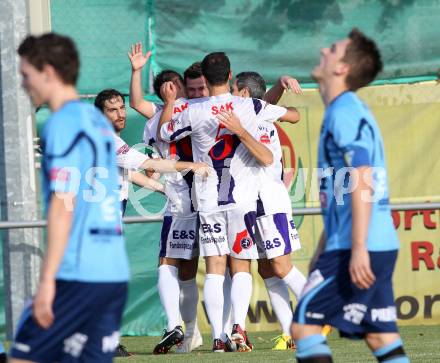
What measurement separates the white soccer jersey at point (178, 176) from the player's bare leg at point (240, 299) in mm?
608

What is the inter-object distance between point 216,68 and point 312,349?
3972 mm

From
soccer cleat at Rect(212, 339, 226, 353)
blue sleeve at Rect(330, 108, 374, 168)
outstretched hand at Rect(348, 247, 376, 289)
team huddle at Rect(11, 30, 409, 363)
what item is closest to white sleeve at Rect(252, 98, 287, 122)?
soccer cleat at Rect(212, 339, 226, 353)

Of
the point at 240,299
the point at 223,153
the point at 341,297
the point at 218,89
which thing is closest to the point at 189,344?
the point at 240,299

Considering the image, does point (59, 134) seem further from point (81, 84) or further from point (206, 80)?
point (81, 84)

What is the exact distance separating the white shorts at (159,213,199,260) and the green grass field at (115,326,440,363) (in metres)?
0.82

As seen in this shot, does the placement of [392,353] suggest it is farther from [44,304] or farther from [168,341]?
[168,341]

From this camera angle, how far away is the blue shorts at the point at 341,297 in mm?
5055

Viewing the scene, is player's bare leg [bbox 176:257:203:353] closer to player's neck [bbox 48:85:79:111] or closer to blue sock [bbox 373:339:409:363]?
blue sock [bbox 373:339:409:363]

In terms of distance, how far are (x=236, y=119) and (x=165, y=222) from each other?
4.20 feet

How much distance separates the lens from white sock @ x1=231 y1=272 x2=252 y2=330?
359 inches

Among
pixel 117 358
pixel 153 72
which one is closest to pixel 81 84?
pixel 153 72

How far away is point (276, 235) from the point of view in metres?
8.95

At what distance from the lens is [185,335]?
30.9 feet

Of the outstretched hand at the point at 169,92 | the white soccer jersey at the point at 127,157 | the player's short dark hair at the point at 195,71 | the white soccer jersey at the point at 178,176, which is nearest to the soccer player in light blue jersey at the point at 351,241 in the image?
the white soccer jersey at the point at 127,157
